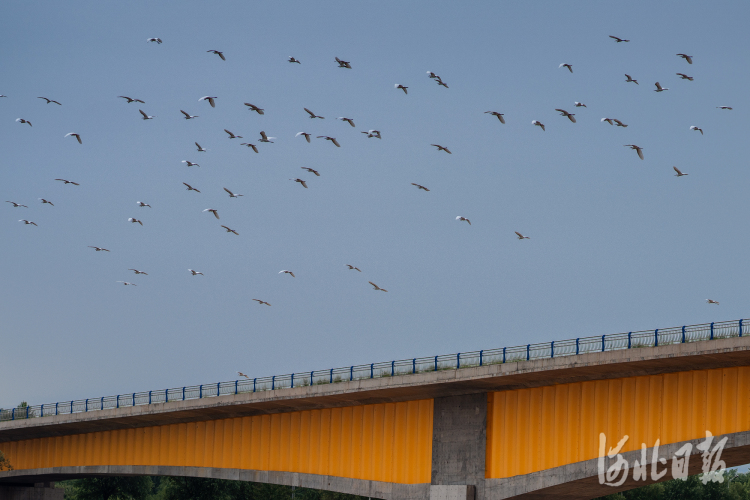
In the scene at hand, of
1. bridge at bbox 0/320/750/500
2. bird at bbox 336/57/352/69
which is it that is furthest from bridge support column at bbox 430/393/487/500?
bird at bbox 336/57/352/69

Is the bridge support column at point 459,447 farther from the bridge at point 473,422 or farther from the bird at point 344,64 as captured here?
the bird at point 344,64

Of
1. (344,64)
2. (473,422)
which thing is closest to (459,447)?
(473,422)

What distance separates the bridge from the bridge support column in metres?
0.05

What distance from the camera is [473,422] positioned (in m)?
45.3

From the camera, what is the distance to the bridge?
3841 centimetres

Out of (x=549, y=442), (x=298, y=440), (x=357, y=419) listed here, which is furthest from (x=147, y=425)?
(x=549, y=442)

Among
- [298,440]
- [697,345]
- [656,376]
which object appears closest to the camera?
[697,345]

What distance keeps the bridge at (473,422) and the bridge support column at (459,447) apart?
5 centimetres

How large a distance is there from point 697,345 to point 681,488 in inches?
1926

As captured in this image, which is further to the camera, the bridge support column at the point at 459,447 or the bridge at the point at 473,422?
the bridge support column at the point at 459,447

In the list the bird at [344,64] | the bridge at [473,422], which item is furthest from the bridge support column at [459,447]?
the bird at [344,64]

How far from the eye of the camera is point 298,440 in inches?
2114

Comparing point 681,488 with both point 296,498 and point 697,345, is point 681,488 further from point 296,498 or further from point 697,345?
point 697,345

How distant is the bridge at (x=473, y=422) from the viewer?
3841 centimetres
